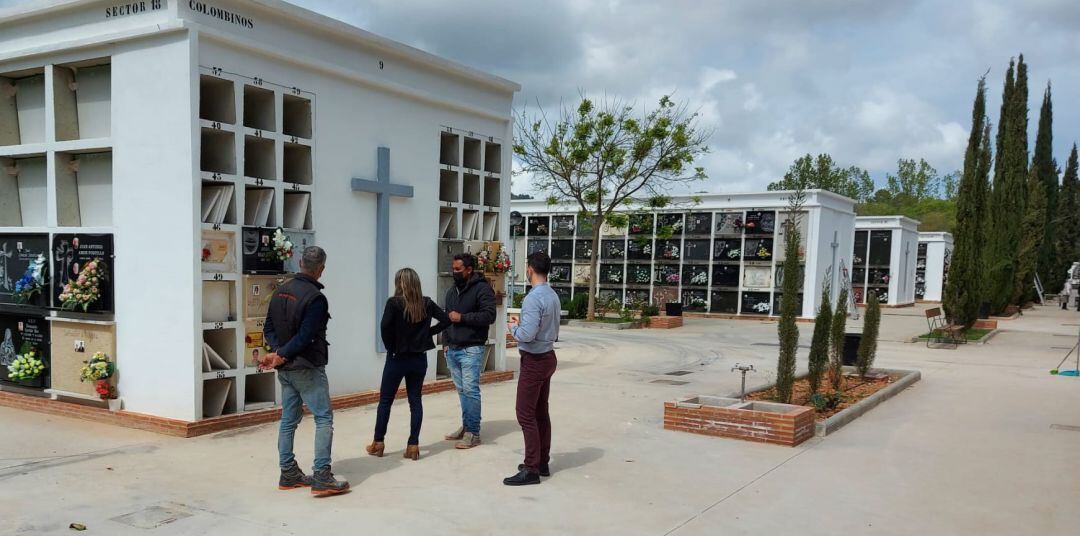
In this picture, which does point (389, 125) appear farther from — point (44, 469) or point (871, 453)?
point (871, 453)

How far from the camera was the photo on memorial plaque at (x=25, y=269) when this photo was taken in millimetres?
7828

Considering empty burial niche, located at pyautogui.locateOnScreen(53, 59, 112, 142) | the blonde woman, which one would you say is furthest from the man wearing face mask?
empty burial niche, located at pyautogui.locateOnScreen(53, 59, 112, 142)

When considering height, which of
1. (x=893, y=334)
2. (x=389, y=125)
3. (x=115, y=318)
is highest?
(x=389, y=125)

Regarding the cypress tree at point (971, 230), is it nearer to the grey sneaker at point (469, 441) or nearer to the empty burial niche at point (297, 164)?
the grey sneaker at point (469, 441)

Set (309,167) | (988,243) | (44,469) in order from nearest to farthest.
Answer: (44,469), (309,167), (988,243)

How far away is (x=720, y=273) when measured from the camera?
26656 millimetres

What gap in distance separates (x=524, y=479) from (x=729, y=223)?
72.8 feet

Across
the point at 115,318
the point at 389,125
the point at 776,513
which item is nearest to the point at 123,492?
the point at 115,318

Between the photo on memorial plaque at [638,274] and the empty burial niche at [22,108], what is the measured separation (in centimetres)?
2162

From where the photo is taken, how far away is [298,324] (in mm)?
5215

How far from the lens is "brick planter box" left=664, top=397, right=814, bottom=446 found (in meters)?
7.08

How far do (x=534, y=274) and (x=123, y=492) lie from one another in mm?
3274

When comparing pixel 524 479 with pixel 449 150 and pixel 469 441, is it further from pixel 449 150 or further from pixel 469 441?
pixel 449 150

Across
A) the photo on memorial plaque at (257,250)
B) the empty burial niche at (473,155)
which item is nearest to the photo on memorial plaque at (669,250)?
the empty burial niche at (473,155)
